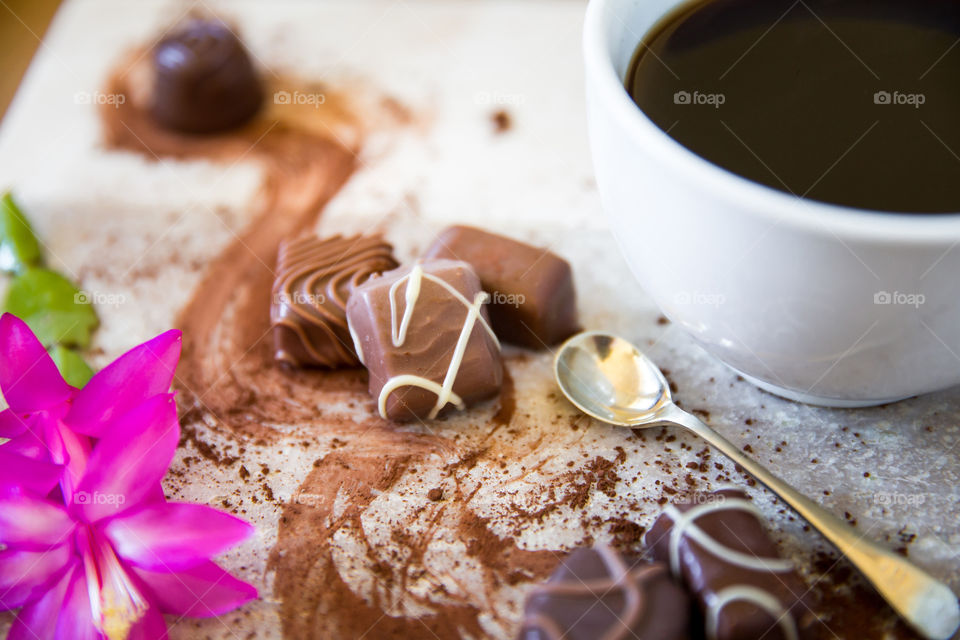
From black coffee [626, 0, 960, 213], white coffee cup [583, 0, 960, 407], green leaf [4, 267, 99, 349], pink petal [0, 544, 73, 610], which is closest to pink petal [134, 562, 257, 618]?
pink petal [0, 544, 73, 610]

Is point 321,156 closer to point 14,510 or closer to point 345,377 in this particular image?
point 345,377

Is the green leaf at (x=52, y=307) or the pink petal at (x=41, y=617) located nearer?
the pink petal at (x=41, y=617)

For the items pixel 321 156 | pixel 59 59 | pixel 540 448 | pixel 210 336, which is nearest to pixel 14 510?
pixel 210 336

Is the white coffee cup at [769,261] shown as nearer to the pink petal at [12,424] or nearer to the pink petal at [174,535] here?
the pink petal at [174,535]

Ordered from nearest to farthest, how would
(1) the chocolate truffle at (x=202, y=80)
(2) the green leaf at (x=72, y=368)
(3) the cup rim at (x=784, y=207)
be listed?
(3) the cup rim at (x=784, y=207) → (2) the green leaf at (x=72, y=368) → (1) the chocolate truffle at (x=202, y=80)

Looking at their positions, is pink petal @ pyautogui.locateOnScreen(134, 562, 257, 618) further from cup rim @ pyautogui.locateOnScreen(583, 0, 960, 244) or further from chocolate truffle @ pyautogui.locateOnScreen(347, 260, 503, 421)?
cup rim @ pyautogui.locateOnScreen(583, 0, 960, 244)

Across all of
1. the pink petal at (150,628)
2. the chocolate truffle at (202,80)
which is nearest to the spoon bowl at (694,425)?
the pink petal at (150,628)

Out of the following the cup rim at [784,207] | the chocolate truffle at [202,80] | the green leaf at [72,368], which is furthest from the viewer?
the chocolate truffle at [202,80]
